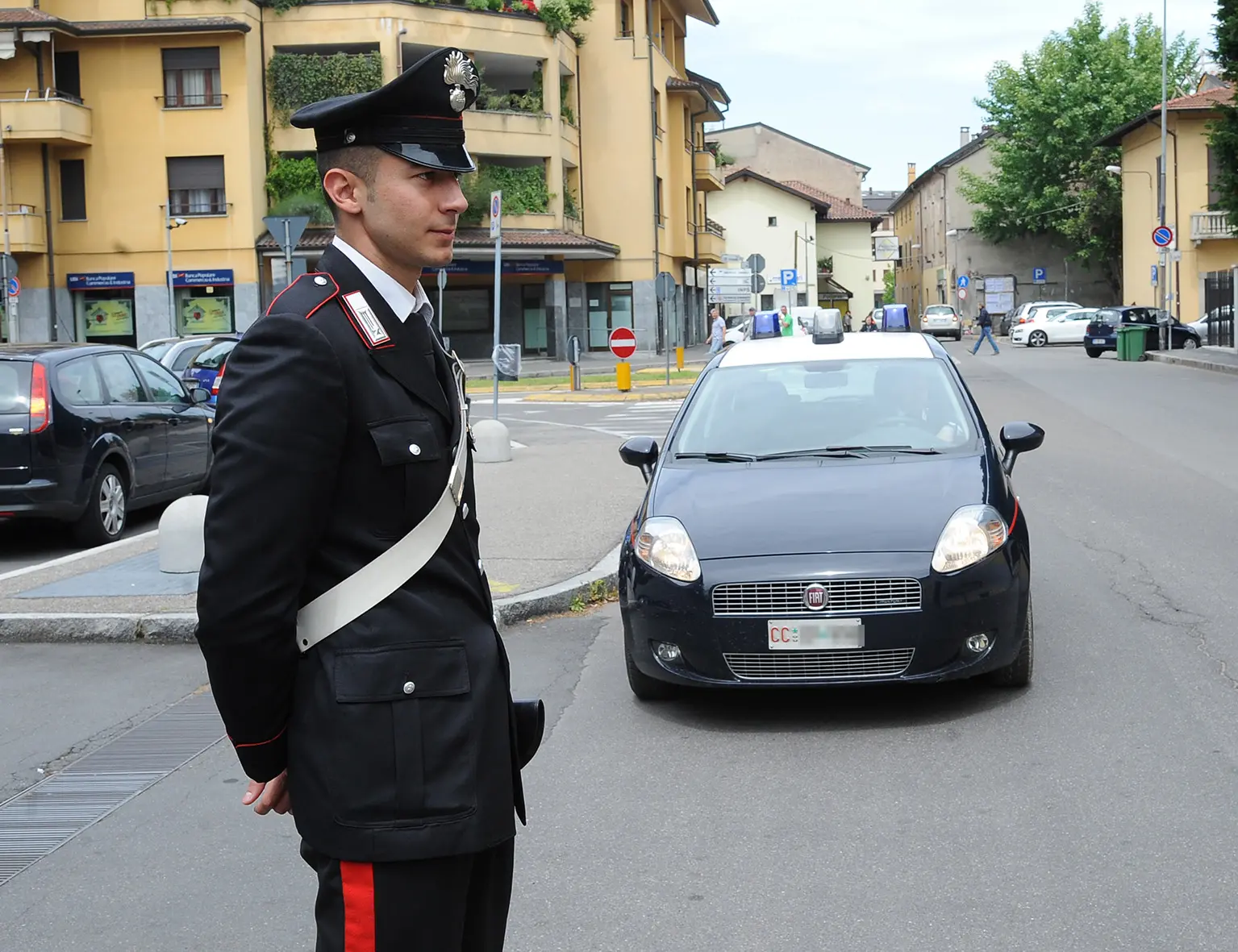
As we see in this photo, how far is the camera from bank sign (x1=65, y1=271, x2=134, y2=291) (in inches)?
1766

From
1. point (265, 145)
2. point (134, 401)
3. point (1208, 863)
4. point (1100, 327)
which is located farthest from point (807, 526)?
point (265, 145)

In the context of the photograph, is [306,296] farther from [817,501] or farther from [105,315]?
[105,315]

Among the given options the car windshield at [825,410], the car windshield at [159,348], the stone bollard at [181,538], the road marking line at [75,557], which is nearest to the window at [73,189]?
the car windshield at [159,348]

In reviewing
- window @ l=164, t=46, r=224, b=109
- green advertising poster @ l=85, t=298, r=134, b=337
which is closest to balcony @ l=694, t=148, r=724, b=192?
window @ l=164, t=46, r=224, b=109

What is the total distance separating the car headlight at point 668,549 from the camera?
6.22 meters

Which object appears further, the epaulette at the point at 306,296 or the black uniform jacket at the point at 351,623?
the epaulette at the point at 306,296

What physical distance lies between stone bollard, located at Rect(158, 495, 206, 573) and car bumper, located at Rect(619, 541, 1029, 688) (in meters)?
4.55

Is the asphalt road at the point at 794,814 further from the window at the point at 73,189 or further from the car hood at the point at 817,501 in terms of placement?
the window at the point at 73,189

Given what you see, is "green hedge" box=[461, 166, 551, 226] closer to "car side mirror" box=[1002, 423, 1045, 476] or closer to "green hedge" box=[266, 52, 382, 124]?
"green hedge" box=[266, 52, 382, 124]

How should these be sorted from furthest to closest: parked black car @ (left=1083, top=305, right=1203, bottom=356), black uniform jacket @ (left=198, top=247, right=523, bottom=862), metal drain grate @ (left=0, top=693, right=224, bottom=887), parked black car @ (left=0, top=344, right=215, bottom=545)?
parked black car @ (left=1083, top=305, right=1203, bottom=356), parked black car @ (left=0, top=344, right=215, bottom=545), metal drain grate @ (left=0, top=693, right=224, bottom=887), black uniform jacket @ (left=198, top=247, right=523, bottom=862)

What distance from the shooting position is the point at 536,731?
264 centimetres

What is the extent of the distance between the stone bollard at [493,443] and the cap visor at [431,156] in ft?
46.4

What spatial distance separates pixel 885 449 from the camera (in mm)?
7191

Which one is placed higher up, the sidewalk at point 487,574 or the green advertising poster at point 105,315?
the green advertising poster at point 105,315
